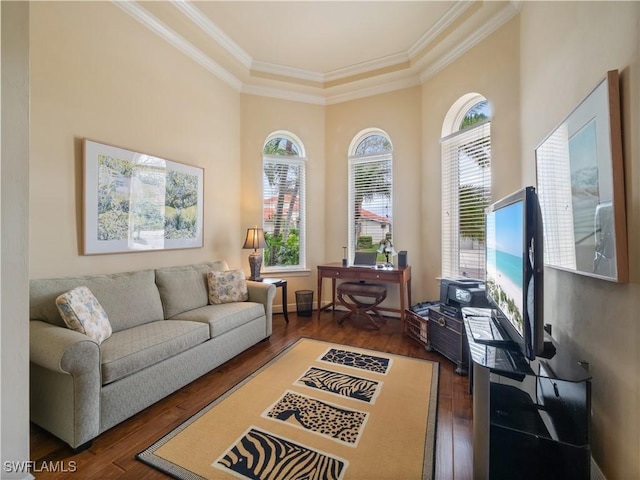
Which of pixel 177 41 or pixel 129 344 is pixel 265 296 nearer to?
pixel 129 344

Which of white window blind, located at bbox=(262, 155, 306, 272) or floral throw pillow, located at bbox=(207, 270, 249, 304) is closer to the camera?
floral throw pillow, located at bbox=(207, 270, 249, 304)

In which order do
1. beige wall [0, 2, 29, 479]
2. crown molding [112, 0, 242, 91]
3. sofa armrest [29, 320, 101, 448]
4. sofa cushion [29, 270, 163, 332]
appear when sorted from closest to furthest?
beige wall [0, 2, 29, 479] < sofa armrest [29, 320, 101, 448] < sofa cushion [29, 270, 163, 332] < crown molding [112, 0, 242, 91]

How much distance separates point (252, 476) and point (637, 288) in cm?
188

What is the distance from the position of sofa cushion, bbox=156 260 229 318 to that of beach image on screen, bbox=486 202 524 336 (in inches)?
106

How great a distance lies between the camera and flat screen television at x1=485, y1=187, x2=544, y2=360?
1.20 m

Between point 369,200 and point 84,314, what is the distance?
356 cm

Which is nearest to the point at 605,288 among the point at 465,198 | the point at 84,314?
the point at 465,198

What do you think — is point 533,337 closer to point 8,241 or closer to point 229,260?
point 8,241

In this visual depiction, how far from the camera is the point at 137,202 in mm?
2729

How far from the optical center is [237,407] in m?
1.98

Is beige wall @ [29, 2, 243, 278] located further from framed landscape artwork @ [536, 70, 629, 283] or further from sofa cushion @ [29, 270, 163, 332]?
framed landscape artwork @ [536, 70, 629, 283]

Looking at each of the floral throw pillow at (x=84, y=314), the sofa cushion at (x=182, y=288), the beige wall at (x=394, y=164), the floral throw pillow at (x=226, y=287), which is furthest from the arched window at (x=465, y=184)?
the floral throw pillow at (x=84, y=314)

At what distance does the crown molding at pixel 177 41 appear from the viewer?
2.68 meters

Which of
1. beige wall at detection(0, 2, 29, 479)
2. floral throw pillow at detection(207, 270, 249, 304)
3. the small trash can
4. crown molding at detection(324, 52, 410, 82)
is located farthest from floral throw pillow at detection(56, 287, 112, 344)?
crown molding at detection(324, 52, 410, 82)
